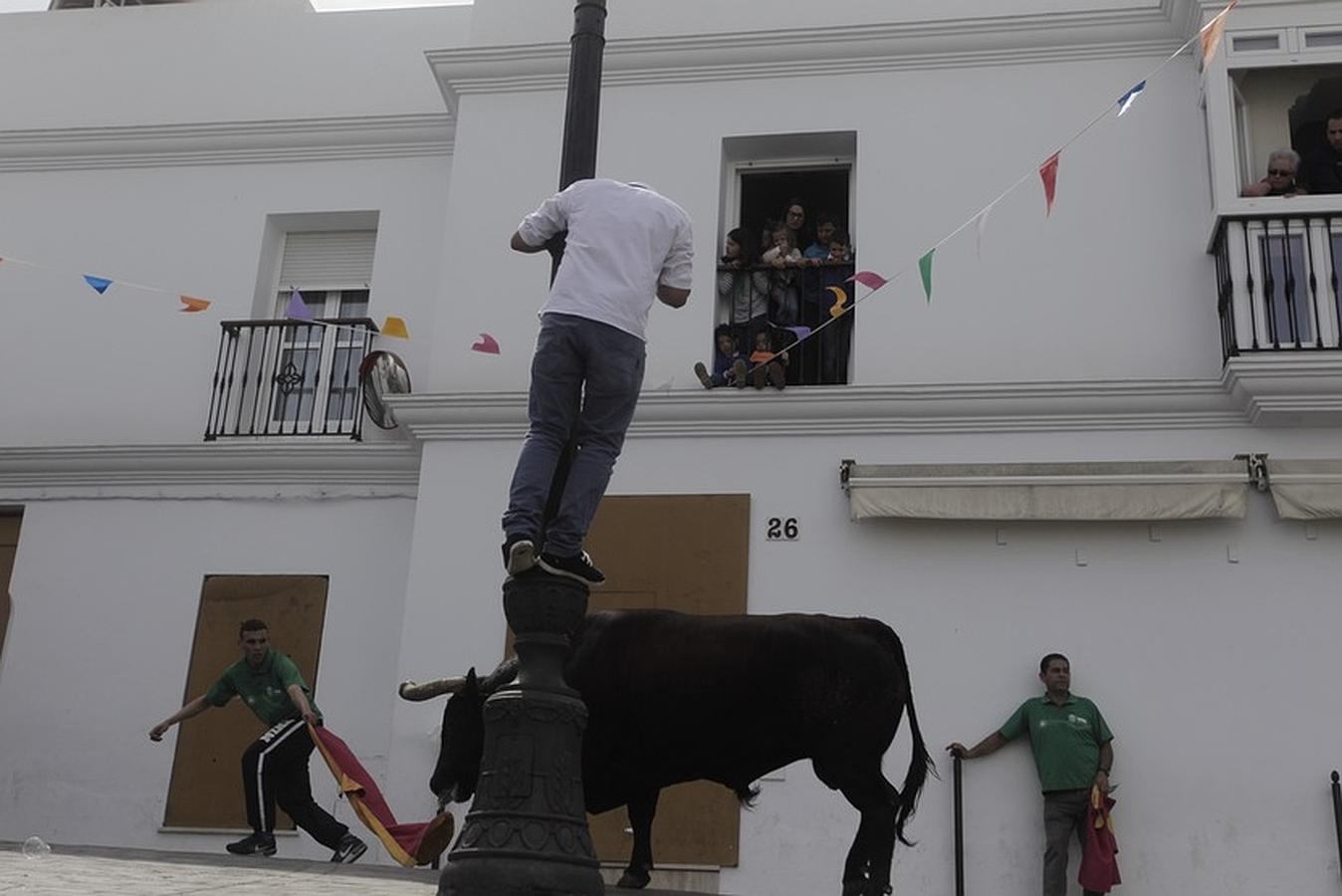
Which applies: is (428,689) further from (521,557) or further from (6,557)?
(6,557)

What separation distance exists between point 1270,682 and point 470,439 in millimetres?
5566

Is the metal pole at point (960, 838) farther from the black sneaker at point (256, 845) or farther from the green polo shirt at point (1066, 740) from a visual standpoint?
the black sneaker at point (256, 845)

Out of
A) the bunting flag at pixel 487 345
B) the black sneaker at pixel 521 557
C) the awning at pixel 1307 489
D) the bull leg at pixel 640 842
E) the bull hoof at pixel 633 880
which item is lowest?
the bull hoof at pixel 633 880

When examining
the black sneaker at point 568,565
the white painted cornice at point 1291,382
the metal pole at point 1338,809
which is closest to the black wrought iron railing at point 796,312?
the white painted cornice at point 1291,382

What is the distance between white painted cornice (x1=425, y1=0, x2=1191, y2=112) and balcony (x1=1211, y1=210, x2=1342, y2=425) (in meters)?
1.80

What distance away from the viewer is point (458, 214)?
38.2ft

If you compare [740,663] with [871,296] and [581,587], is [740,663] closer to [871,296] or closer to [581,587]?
[581,587]

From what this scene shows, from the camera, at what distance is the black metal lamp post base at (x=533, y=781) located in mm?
4301

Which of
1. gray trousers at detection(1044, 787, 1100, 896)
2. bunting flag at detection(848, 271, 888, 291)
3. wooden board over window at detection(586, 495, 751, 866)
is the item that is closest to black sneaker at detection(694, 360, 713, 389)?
wooden board over window at detection(586, 495, 751, 866)

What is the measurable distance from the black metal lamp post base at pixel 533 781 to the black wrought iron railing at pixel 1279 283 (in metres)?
6.52

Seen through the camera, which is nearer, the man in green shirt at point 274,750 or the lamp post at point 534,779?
the lamp post at point 534,779

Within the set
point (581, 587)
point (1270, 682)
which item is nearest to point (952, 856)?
point (1270, 682)

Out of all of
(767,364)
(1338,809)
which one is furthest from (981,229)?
(1338,809)

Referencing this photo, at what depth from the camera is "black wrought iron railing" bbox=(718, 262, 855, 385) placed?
10898 mm
